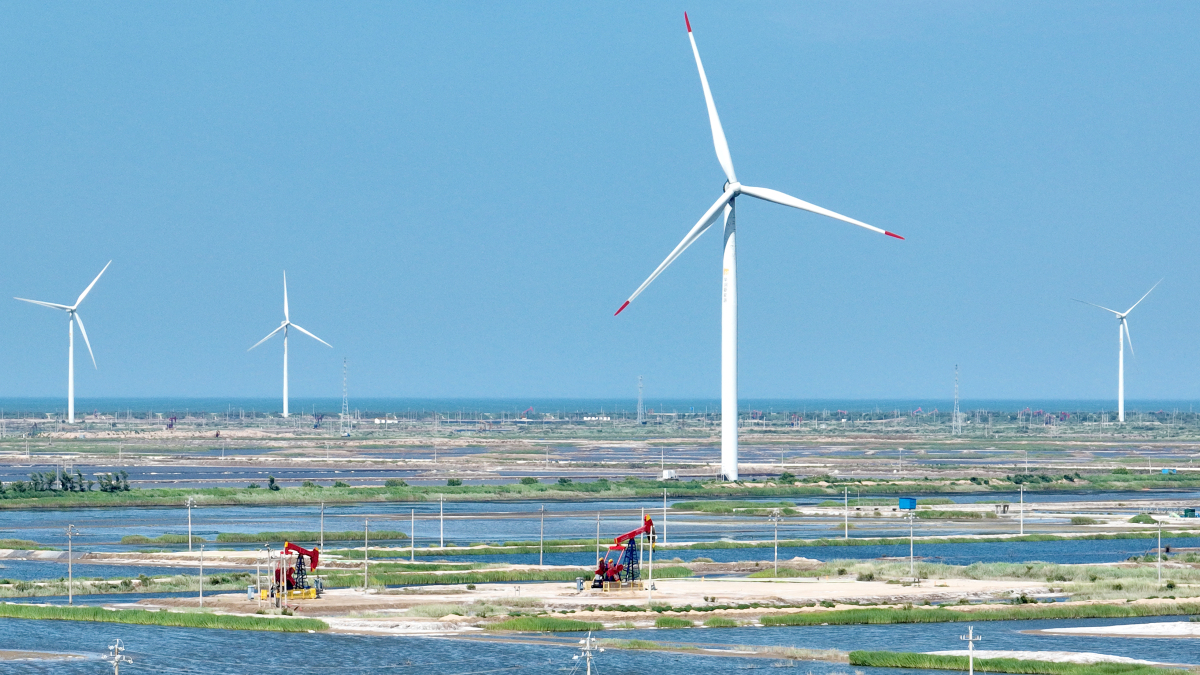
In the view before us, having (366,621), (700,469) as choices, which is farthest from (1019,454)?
(366,621)

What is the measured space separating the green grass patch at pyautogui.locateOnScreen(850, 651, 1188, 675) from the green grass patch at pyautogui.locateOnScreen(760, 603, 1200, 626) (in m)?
8.29

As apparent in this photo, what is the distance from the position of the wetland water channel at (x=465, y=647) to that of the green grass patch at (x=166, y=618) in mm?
472

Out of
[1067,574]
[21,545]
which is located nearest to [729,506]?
[1067,574]

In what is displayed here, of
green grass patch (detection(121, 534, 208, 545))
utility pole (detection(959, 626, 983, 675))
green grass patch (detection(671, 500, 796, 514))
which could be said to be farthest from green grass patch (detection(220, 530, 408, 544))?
utility pole (detection(959, 626, 983, 675))

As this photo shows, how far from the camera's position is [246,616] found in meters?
60.4

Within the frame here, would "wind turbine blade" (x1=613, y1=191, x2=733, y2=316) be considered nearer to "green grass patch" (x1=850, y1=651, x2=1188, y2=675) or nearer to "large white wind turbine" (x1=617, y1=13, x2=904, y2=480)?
"large white wind turbine" (x1=617, y1=13, x2=904, y2=480)

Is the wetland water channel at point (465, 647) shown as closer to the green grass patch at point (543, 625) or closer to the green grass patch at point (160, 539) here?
the green grass patch at point (543, 625)

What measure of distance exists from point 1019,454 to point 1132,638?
144879 mm

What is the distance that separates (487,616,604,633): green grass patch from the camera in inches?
2296

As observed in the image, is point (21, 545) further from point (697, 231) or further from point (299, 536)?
point (697, 231)

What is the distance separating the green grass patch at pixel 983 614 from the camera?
62.1m

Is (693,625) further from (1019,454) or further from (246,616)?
(1019,454)

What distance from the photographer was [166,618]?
196ft

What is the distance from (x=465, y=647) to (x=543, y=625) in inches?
155
